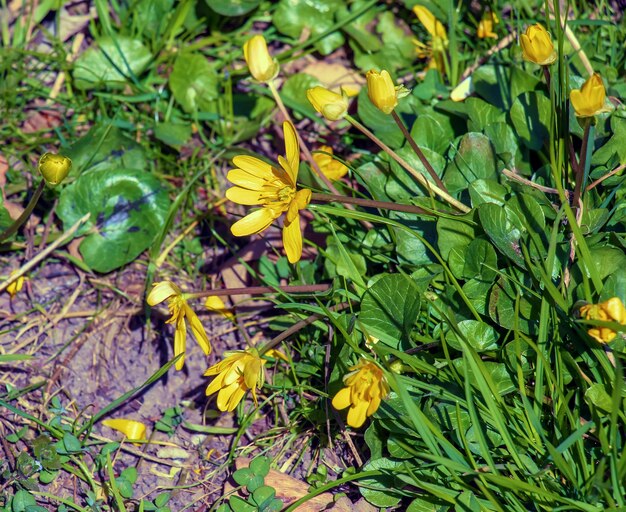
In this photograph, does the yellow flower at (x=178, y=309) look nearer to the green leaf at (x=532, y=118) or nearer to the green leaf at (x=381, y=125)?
the green leaf at (x=381, y=125)

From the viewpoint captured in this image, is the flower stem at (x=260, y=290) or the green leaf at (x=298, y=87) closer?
the flower stem at (x=260, y=290)

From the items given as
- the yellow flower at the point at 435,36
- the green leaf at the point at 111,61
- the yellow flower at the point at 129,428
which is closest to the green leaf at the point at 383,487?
the yellow flower at the point at 129,428

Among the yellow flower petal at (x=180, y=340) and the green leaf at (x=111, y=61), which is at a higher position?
the green leaf at (x=111, y=61)

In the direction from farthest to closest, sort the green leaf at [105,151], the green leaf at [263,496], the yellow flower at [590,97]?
the green leaf at [105,151] < the green leaf at [263,496] < the yellow flower at [590,97]

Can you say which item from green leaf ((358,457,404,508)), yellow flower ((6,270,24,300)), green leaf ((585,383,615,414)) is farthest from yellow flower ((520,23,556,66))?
yellow flower ((6,270,24,300))

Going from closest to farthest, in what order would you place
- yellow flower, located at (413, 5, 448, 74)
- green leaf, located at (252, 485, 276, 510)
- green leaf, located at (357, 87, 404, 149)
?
green leaf, located at (252, 485, 276, 510)
green leaf, located at (357, 87, 404, 149)
yellow flower, located at (413, 5, 448, 74)

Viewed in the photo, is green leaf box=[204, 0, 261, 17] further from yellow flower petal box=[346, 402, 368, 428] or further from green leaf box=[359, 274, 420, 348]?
yellow flower petal box=[346, 402, 368, 428]

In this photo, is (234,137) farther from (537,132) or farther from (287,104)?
(537,132)

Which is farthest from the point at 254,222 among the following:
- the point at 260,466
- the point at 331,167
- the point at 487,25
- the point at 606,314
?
the point at 487,25
